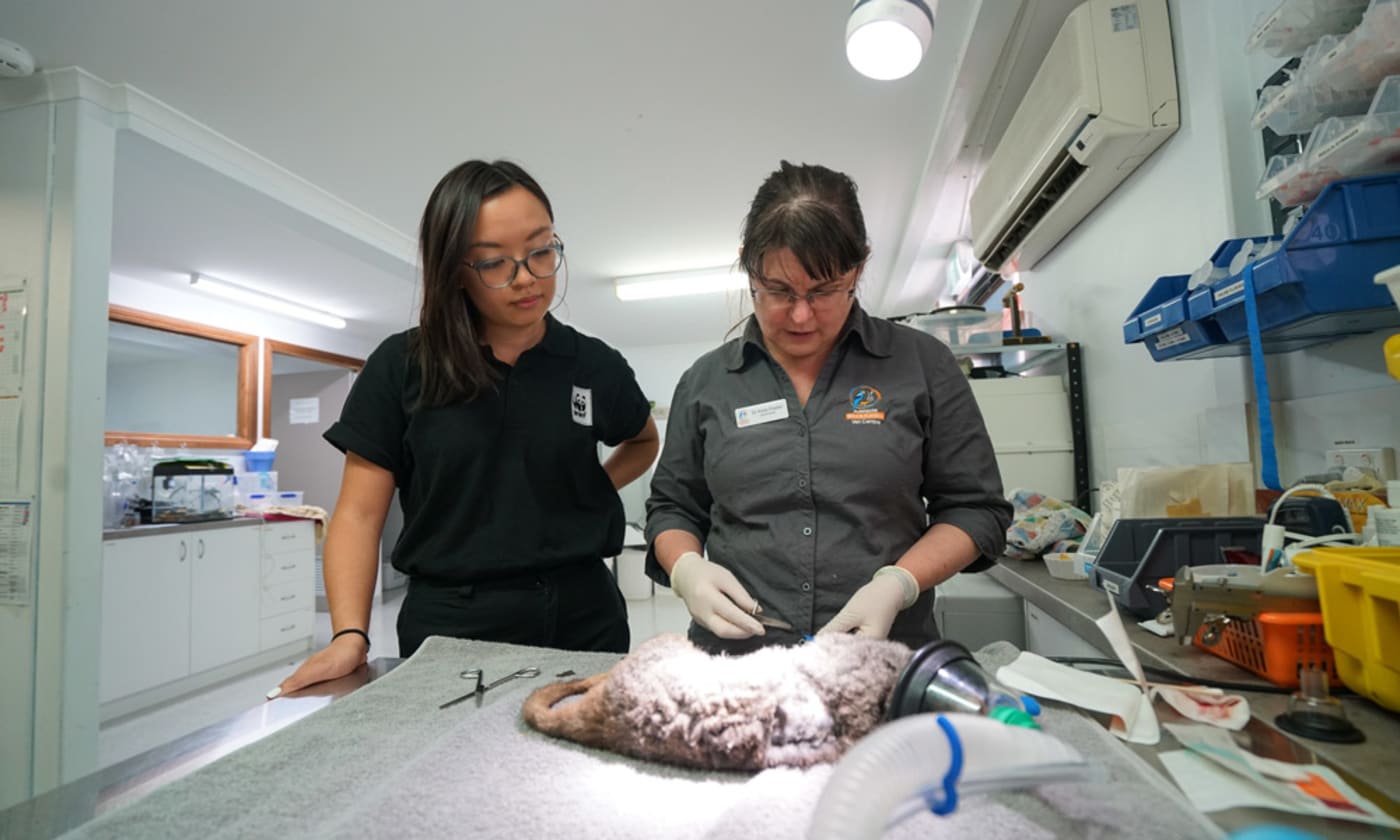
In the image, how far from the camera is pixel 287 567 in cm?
411

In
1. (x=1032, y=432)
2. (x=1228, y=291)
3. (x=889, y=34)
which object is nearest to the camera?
(x=1228, y=291)

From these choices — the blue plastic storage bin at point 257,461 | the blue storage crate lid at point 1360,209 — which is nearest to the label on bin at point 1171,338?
the blue storage crate lid at point 1360,209

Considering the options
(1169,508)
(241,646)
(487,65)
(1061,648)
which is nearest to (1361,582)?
(1169,508)

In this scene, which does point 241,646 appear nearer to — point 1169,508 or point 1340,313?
point 1169,508

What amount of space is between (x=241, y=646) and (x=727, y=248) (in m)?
3.88

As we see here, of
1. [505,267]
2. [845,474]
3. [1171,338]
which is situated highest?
[505,267]

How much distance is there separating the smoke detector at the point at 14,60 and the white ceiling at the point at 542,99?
0.15 feet

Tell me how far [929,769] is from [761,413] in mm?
647

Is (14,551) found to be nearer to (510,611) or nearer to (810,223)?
(510,611)

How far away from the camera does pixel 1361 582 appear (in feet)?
2.16

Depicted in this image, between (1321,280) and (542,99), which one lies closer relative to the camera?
(1321,280)

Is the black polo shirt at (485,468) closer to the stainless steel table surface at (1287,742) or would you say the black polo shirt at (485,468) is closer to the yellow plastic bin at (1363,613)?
the stainless steel table surface at (1287,742)

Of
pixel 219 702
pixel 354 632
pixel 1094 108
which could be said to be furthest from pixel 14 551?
pixel 1094 108

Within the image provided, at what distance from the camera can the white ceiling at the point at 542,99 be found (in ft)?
6.61
